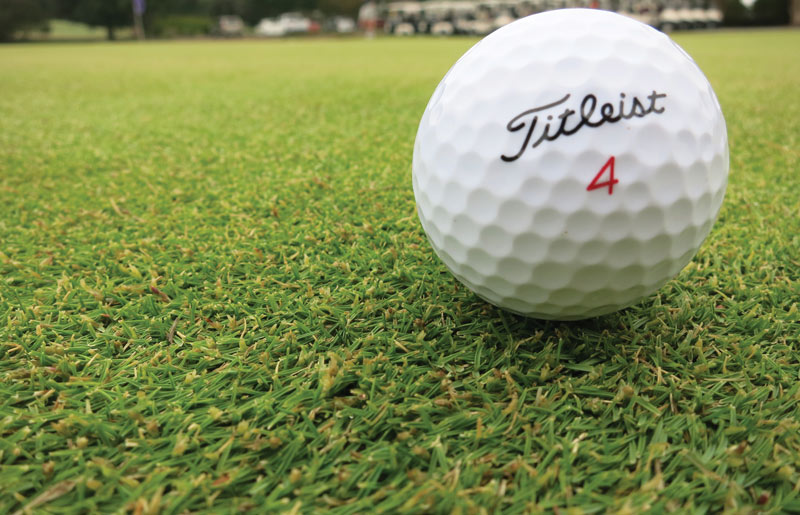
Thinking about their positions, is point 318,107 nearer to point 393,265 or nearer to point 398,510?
point 393,265

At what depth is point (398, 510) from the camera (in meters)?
1.05

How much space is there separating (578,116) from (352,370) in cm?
88

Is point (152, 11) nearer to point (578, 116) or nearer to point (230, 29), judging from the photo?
point (230, 29)

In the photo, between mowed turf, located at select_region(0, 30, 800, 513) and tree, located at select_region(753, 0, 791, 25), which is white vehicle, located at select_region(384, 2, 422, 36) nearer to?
tree, located at select_region(753, 0, 791, 25)

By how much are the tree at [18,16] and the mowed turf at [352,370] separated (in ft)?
120

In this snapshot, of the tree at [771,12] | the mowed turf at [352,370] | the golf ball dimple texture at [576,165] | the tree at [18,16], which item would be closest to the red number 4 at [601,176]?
the golf ball dimple texture at [576,165]

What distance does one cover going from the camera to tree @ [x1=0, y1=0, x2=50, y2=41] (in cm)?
3042

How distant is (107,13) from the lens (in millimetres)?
40094

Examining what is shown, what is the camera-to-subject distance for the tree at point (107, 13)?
132ft

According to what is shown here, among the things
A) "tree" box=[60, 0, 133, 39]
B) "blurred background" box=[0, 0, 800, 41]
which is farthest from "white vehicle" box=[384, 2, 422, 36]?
"tree" box=[60, 0, 133, 39]

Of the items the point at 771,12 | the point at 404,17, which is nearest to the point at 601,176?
the point at 404,17

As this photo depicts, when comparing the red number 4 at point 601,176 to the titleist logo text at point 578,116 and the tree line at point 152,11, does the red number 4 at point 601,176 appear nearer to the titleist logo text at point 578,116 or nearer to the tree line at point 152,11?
the titleist logo text at point 578,116

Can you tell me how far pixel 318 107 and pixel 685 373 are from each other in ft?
16.7

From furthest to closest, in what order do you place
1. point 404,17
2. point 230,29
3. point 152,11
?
1. point 152,11
2. point 230,29
3. point 404,17
